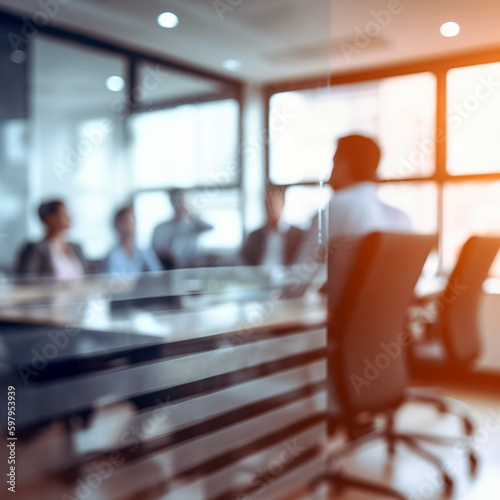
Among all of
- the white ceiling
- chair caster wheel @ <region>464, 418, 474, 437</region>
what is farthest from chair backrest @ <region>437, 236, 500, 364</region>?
the white ceiling

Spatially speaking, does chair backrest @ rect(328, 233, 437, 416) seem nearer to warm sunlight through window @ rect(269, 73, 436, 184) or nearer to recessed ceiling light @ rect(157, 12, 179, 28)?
warm sunlight through window @ rect(269, 73, 436, 184)

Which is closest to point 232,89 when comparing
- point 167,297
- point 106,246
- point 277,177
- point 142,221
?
point 277,177

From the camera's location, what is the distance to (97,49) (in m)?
4.48

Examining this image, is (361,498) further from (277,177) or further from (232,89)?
(232,89)

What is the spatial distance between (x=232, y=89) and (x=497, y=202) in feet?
13.2

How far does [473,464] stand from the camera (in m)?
1.80

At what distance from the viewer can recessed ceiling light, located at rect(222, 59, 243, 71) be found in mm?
5039

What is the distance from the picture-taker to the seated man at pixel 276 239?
3658 mm

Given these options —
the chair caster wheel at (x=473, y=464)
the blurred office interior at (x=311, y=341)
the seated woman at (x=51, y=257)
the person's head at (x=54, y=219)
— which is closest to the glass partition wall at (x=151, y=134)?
the person's head at (x=54, y=219)

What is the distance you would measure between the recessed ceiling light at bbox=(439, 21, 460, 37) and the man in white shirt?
1.35 feet

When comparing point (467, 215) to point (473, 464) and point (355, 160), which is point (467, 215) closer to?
point (355, 160)

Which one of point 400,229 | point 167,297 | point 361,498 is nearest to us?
point 400,229

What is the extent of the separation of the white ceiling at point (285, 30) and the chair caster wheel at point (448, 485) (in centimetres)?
134

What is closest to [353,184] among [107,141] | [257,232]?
[257,232]
